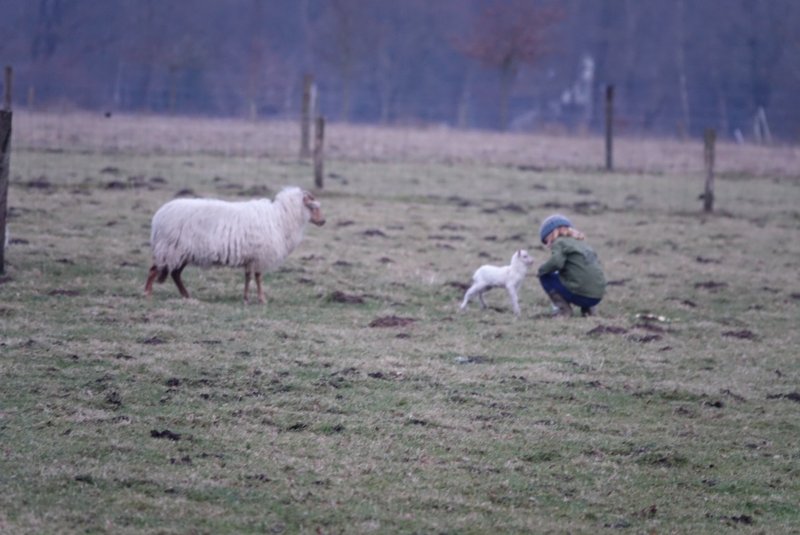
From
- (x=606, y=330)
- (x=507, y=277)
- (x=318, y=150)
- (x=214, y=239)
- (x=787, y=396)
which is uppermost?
(x=318, y=150)

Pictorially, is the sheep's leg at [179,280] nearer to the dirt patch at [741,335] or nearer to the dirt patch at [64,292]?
the dirt patch at [64,292]

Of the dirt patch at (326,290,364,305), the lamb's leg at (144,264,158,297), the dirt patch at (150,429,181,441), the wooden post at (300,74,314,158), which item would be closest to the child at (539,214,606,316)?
the dirt patch at (326,290,364,305)

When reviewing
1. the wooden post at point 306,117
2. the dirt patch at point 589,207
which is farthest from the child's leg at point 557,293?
the wooden post at point 306,117

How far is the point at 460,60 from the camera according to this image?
62.6m

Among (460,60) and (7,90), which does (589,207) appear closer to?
(7,90)

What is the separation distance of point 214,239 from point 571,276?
357 cm

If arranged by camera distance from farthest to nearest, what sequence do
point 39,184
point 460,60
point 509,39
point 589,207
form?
1. point 460,60
2. point 509,39
3. point 589,207
4. point 39,184

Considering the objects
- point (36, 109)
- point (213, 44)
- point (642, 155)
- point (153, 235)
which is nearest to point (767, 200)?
point (642, 155)

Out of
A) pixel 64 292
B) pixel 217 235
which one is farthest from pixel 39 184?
pixel 217 235

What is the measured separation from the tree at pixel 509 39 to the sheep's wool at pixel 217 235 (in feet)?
120

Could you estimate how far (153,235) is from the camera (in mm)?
10609

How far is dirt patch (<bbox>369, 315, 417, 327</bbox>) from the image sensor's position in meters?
9.89

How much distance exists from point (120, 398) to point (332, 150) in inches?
816

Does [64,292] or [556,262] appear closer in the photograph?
→ [64,292]
